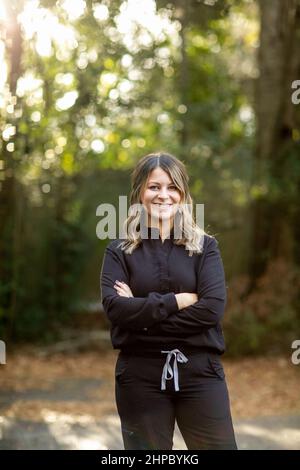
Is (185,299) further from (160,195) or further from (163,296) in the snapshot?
(160,195)

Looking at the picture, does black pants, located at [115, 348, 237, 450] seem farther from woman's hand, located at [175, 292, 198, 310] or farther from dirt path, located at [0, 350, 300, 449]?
dirt path, located at [0, 350, 300, 449]

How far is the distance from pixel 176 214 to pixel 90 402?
5844 millimetres

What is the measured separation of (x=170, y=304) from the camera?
11.1 feet

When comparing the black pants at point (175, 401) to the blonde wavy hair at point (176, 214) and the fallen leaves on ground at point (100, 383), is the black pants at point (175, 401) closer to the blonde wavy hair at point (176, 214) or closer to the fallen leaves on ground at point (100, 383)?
the blonde wavy hair at point (176, 214)

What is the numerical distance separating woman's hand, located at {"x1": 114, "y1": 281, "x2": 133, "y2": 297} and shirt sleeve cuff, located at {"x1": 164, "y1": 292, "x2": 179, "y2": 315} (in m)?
0.20

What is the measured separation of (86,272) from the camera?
13977mm

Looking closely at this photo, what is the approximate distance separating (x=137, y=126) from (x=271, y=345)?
532cm

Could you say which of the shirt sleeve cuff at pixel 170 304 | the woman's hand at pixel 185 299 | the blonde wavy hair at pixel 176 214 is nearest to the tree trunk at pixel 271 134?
the blonde wavy hair at pixel 176 214

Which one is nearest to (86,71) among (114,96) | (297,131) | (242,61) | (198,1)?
(114,96)

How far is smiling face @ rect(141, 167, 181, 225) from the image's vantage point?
3.52 metres

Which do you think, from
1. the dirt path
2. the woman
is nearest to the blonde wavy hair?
the woman

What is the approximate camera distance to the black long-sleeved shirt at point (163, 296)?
11.1ft

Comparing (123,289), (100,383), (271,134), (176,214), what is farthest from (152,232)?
(271,134)

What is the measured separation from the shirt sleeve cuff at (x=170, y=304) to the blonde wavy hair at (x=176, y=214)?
0.25 meters
